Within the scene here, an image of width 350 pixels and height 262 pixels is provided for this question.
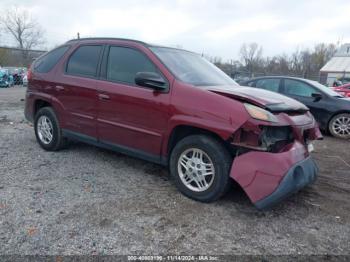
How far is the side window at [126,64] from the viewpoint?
366 centimetres

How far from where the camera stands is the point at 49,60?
15.7 ft

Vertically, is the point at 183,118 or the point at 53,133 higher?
the point at 183,118

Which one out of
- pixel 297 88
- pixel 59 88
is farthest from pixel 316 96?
pixel 59 88

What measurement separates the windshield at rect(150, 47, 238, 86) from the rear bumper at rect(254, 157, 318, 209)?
56.5 inches

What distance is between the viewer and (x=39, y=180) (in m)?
3.67

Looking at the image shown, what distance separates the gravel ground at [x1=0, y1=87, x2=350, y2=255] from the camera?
247 cm

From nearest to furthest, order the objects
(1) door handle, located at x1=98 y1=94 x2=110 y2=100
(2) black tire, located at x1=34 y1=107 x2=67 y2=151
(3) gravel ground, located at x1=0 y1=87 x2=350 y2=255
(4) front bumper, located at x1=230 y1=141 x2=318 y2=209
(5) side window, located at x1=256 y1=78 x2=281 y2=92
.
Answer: (3) gravel ground, located at x1=0 y1=87 x2=350 y2=255
(4) front bumper, located at x1=230 y1=141 x2=318 y2=209
(1) door handle, located at x1=98 y1=94 x2=110 y2=100
(2) black tire, located at x1=34 y1=107 x2=67 y2=151
(5) side window, located at x1=256 y1=78 x2=281 y2=92

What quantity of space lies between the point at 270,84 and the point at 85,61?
532 cm

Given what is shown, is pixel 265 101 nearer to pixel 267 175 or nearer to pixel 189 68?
pixel 267 175

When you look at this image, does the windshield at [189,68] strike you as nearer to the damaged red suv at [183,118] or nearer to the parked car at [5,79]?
the damaged red suv at [183,118]

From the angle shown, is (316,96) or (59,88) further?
(316,96)

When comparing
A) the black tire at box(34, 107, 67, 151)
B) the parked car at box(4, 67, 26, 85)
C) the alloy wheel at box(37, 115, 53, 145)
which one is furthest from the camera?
the parked car at box(4, 67, 26, 85)

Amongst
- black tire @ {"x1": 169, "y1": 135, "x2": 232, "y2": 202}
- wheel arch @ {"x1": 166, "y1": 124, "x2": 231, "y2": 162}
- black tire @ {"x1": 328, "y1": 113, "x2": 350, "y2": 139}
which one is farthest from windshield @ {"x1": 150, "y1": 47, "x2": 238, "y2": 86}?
black tire @ {"x1": 328, "y1": 113, "x2": 350, "y2": 139}

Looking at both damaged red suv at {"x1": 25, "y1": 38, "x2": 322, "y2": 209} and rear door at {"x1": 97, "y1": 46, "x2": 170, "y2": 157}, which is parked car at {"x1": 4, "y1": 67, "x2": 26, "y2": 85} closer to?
damaged red suv at {"x1": 25, "y1": 38, "x2": 322, "y2": 209}
